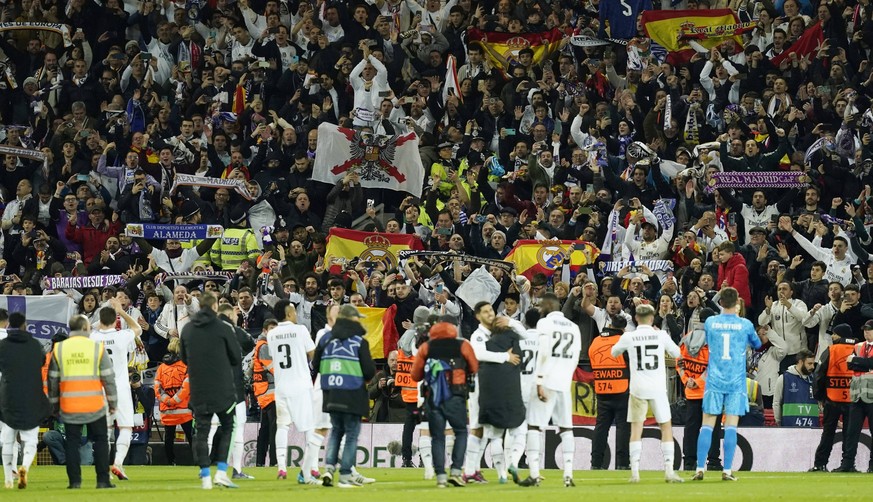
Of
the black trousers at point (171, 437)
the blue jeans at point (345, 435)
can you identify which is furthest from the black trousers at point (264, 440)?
the blue jeans at point (345, 435)

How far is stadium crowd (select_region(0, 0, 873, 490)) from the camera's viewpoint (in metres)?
25.5

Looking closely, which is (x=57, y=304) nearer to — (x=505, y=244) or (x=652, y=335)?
(x=505, y=244)

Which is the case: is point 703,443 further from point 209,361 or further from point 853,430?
point 209,361

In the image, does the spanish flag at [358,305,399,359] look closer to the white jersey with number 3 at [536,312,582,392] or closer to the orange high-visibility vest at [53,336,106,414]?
the white jersey with number 3 at [536,312,582,392]

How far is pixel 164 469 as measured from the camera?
23359mm

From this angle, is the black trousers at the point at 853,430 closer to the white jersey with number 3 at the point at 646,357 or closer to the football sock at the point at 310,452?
the white jersey with number 3 at the point at 646,357

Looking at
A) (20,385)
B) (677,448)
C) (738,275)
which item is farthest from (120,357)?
(738,275)

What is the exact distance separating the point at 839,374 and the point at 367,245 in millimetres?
9842

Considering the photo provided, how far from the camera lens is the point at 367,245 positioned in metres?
28.2

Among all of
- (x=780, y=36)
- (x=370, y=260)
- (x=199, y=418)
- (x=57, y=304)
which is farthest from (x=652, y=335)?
(x=780, y=36)

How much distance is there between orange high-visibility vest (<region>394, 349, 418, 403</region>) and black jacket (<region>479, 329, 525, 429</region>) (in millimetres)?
5480

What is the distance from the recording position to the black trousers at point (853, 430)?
70.5 ft

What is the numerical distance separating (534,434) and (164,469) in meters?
7.73

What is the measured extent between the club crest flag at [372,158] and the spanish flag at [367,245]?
8.00ft
